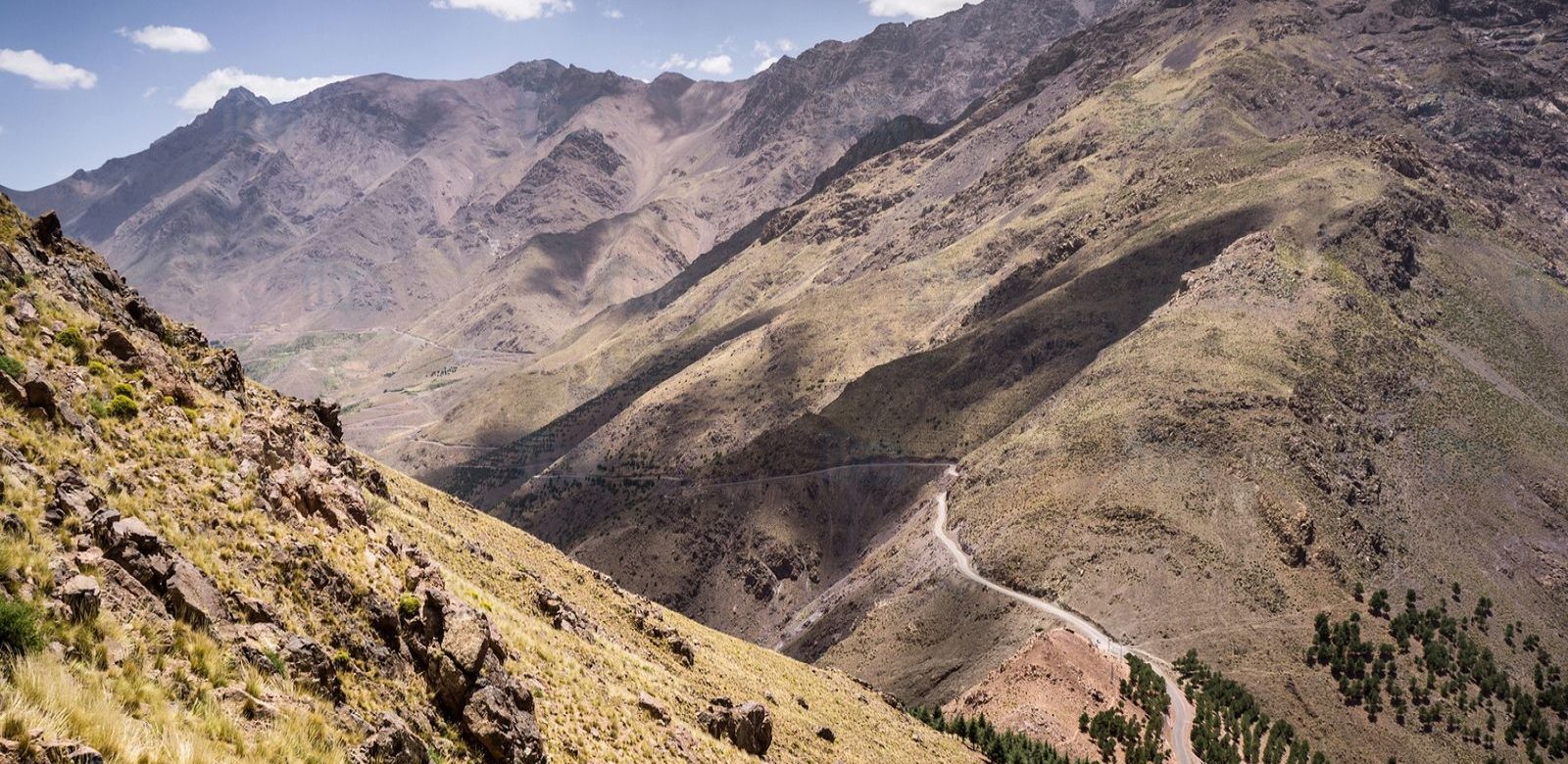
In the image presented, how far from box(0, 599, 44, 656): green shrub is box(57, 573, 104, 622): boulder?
1126 mm

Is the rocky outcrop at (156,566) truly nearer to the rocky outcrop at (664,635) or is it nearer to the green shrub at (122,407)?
the green shrub at (122,407)

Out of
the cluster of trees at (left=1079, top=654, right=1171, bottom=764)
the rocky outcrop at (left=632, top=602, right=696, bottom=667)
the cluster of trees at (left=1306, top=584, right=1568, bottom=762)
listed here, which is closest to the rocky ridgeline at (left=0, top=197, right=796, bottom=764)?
the rocky outcrop at (left=632, top=602, right=696, bottom=667)

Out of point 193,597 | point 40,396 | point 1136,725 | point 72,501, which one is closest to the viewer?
point 72,501

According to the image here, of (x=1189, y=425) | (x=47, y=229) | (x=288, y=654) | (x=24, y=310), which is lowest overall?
(x=1189, y=425)

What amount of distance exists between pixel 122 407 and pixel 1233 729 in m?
71.5

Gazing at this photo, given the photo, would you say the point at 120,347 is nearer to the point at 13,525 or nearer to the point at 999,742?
the point at 13,525

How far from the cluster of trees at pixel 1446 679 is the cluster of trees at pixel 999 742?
3585cm

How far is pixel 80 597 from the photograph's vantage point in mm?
10789

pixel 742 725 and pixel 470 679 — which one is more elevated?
pixel 470 679

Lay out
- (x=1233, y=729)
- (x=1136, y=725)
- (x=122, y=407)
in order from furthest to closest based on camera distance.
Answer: (x=1233, y=729)
(x=1136, y=725)
(x=122, y=407)

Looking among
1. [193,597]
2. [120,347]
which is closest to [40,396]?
[120,347]

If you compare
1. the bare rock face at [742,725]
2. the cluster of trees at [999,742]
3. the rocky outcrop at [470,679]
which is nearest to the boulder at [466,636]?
the rocky outcrop at [470,679]

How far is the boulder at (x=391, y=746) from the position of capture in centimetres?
1285

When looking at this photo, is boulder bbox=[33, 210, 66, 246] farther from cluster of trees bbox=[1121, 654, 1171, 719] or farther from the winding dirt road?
cluster of trees bbox=[1121, 654, 1171, 719]
